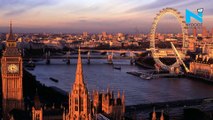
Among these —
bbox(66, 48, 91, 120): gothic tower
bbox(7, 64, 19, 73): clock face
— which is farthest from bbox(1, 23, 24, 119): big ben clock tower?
bbox(66, 48, 91, 120): gothic tower

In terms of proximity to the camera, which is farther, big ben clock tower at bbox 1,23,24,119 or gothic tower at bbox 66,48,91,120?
big ben clock tower at bbox 1,23,24,119

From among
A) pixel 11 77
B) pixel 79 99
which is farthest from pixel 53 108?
pixel 79 99

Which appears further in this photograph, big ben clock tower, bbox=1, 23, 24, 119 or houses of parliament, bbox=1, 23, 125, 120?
big ben clock tower, bbox=1, 23, 24, 119

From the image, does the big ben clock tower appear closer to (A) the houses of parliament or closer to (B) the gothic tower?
(A) the houses of parliament

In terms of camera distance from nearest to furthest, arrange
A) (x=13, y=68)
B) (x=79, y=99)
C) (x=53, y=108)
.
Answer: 1. (x=79, y=99)
2. (x=53, y=108)
3. (x=13, y=68)

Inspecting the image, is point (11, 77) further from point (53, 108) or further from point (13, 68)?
point (53, 108)

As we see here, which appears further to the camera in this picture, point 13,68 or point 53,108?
point 13,68

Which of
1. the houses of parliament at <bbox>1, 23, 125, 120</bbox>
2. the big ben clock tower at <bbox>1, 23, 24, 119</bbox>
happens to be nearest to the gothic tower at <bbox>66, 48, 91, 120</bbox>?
the houses of parliament at <bbox>1, 23, 125, 120</bbox>
